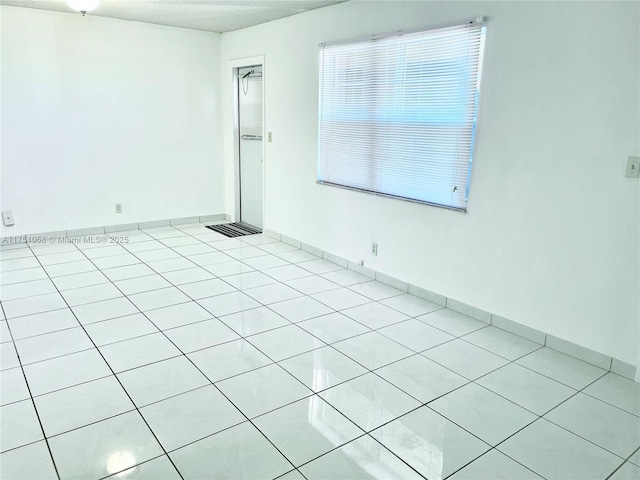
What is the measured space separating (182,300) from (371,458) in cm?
210

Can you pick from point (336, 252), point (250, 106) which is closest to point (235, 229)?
point (250, 106)

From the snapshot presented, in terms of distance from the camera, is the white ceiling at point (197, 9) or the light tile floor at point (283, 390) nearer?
the light tile floor at point (283, 390)

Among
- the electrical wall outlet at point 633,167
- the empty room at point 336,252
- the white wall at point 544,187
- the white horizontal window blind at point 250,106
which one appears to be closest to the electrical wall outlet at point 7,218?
the empty room at point 336,252

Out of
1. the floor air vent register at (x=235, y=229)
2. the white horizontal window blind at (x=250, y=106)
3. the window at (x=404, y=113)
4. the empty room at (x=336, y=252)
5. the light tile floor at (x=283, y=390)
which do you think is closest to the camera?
the light tile floor at (x=283, y=390)

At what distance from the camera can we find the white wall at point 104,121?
4.73 m

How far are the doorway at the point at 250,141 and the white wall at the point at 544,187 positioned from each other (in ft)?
6.04

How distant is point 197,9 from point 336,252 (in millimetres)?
2697

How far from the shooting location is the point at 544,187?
9.39 ft

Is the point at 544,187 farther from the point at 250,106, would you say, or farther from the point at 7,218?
the point at 7,218

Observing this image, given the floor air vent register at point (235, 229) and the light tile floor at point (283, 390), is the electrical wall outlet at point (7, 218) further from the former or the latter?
the floor air vent register at point (235, 229)

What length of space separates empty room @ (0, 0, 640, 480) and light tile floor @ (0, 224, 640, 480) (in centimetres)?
1

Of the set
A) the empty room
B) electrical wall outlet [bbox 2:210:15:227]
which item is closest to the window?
the empty room

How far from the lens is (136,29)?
17.1 feet

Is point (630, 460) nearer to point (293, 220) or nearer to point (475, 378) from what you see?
point (475, 378)
